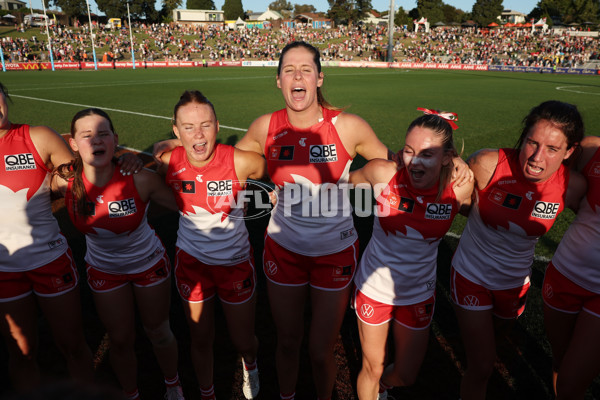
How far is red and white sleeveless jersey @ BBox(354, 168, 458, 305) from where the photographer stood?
276cm

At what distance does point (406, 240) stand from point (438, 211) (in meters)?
0.29

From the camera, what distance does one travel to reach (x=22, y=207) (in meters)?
2.94

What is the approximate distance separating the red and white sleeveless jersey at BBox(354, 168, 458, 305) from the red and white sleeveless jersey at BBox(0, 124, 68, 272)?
239 centimetres

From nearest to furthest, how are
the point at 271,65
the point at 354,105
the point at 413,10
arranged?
1. the point at 354,105
2. the point at 271,65
3. the point at 413,10

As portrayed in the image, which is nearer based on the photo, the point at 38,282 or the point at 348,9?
the point at 38,282

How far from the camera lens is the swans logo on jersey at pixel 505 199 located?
2734mm

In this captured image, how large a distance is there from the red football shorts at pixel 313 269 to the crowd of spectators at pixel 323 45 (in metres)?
50.0

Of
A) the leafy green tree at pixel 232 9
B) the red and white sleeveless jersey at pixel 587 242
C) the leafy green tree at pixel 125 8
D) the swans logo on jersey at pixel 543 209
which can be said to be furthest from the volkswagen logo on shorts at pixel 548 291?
the leafy green tree at pixel 232 9

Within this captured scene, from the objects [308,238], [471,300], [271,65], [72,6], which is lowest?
[471,300]

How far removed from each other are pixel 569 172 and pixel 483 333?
4.08ft

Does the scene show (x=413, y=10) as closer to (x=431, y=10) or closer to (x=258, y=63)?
(x=431, y=10)

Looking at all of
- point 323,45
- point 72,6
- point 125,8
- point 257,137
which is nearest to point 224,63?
point 323,45

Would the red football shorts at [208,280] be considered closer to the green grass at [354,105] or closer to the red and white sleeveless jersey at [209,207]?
the red and white sleeveless jersey at [209,207]

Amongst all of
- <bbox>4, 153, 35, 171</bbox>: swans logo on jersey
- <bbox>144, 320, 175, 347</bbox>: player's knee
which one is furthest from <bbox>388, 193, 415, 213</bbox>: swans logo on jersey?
<bbox>4, 153, 35, 171</bbox>: swans logo on jersey
